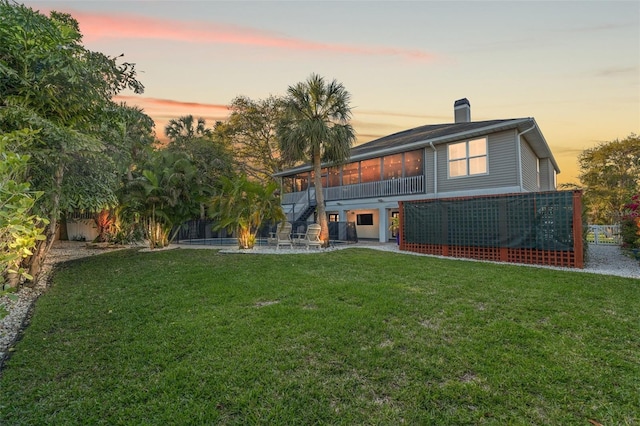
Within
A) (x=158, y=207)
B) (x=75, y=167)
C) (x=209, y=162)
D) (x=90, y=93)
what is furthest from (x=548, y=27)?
(x=209, y=162)

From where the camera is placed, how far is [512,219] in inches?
377

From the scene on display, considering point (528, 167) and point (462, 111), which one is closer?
point (528, 167)

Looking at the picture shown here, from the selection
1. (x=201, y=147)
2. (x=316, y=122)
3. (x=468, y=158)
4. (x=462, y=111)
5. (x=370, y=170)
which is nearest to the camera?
(x=316, y=122)

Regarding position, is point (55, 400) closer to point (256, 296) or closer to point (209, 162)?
point (256, 296)

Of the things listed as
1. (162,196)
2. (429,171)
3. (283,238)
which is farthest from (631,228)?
(162,196)

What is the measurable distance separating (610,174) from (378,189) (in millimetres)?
22527

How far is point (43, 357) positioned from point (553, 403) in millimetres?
5192

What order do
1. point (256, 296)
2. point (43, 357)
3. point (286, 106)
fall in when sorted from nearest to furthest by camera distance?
point (43, 357), point (256, 296), point (286, 106)

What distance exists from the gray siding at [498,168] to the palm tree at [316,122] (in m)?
5.71

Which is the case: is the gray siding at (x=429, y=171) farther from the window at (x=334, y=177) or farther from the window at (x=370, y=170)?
the window at (x=334, y=177)

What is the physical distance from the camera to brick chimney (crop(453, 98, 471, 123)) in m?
18.1

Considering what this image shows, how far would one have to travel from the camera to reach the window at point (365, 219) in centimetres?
2011

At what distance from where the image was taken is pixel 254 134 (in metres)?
30.6

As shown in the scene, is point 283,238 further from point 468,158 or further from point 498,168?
point 498,168
